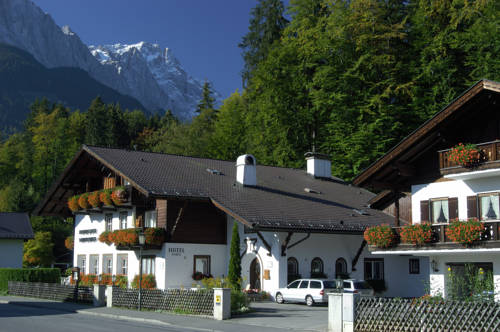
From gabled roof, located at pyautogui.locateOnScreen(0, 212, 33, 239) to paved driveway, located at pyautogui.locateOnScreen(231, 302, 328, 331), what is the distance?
1063 inches

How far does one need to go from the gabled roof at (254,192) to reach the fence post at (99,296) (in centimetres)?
486

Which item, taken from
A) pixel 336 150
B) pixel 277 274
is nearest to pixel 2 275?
pixel 277 274

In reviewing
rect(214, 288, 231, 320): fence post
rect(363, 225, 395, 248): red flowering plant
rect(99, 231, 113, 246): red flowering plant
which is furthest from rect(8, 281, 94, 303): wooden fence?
rect(363, 225, 395, 248): red flowering plant

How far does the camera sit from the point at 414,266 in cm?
3381

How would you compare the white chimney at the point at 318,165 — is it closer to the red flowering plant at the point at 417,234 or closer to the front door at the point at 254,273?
the front door at the point at 254,273

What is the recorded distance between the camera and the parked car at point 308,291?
2702cm

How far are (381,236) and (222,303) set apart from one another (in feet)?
23.1

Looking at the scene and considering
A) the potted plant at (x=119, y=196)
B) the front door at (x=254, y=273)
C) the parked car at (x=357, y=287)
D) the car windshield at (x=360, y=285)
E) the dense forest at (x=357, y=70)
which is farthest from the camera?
the dense forest at (x=357, y=70)

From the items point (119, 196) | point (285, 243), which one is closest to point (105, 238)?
point (119, 196)

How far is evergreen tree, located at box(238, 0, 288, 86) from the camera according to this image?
5720cm

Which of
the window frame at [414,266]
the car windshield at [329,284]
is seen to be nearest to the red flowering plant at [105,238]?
the car windshield at [329,284]

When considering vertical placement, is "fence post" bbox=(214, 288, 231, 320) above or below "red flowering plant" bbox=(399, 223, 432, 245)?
below

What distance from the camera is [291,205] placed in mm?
31781

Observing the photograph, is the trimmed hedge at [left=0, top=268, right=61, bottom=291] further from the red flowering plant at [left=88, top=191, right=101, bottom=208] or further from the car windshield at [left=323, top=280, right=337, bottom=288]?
the car windshield at [left=323, top=280, right=337, bottom=288]
